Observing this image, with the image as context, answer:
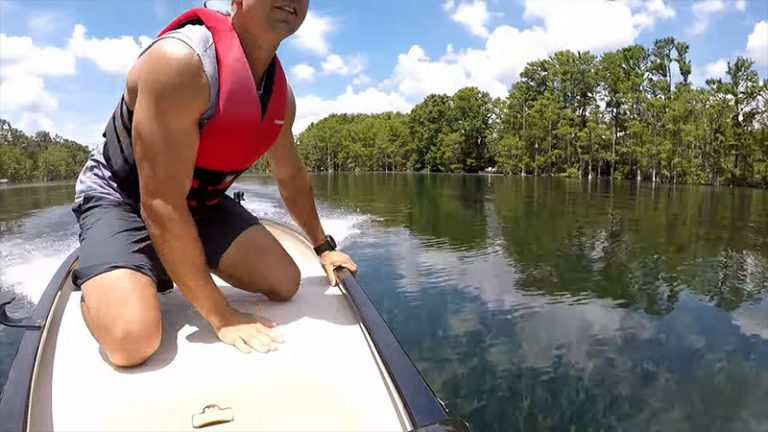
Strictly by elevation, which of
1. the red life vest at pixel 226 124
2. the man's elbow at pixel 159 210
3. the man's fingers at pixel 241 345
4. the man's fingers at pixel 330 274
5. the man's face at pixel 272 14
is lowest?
the man's fingers at pixel 241 345

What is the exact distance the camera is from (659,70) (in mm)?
48125

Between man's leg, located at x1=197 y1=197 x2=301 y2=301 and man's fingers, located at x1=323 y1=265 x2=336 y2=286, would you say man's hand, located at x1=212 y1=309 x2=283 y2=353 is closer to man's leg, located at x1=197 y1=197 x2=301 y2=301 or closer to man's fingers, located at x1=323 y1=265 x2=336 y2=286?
man's leg, located at x1=197 y1=197 x2=301 y2=301

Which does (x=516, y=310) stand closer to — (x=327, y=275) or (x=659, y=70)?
(x=327, y=275)

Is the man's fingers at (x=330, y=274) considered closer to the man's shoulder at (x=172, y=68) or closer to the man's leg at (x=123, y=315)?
the man's leg at (x=123, y=315)

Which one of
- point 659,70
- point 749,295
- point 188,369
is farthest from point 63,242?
point 659,70

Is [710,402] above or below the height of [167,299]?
below

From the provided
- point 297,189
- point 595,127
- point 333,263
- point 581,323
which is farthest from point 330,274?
point 595,127

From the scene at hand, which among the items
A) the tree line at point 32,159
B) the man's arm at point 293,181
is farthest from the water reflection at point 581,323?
the tree line at point 32,159

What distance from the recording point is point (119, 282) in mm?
1941

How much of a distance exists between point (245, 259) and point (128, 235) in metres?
0.49

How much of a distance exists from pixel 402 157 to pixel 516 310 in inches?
2916

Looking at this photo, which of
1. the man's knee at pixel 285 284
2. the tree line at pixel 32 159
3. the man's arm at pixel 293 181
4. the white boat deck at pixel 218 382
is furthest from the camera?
the tree line at pixel 32 159

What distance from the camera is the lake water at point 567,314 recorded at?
13.5ft

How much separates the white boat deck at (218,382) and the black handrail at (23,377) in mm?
57
